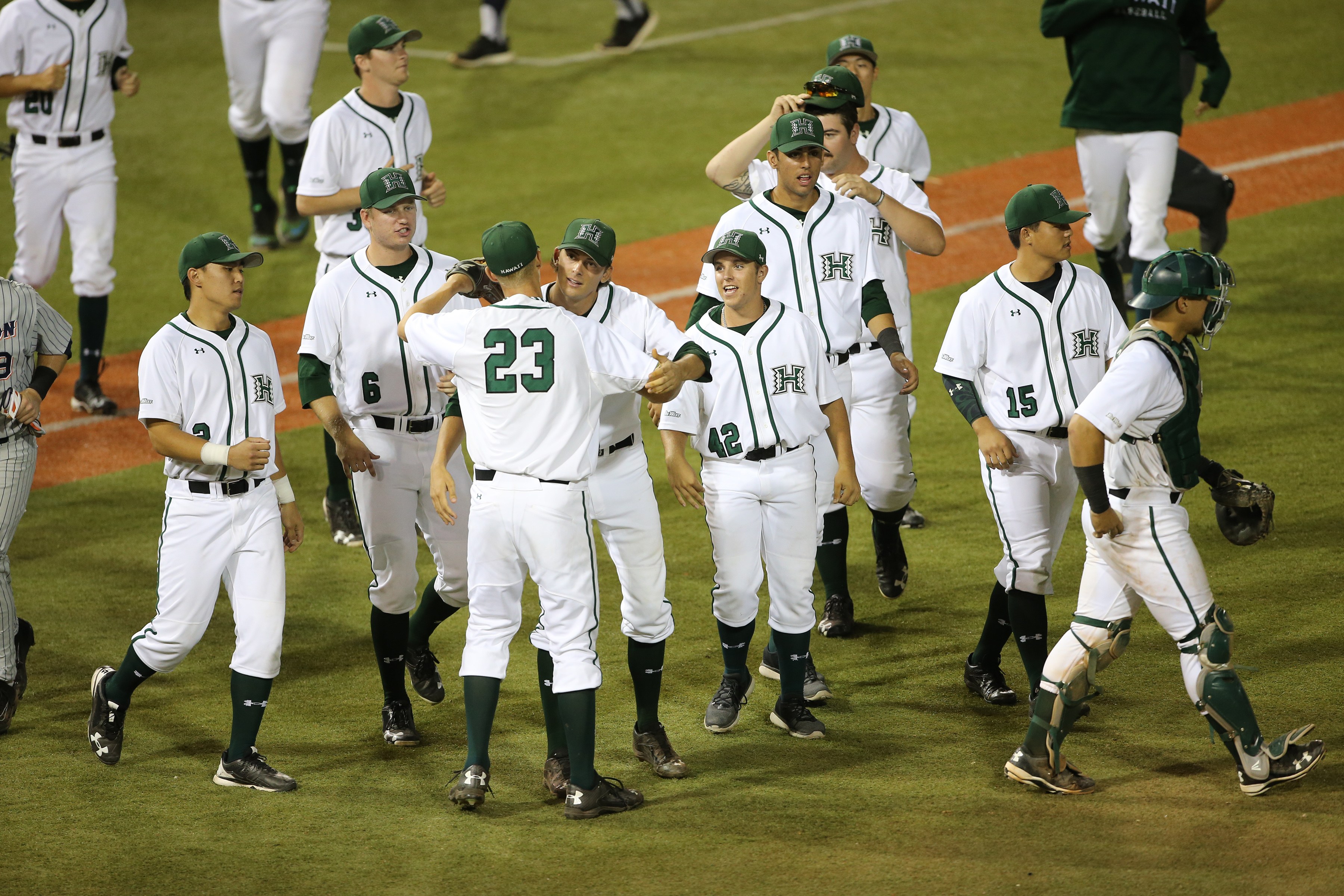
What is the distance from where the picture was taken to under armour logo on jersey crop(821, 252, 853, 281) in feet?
19.1

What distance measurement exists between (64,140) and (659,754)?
5615mm

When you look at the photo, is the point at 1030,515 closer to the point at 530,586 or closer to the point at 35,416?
the point at 530,586

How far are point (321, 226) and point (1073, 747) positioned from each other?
4470 mm

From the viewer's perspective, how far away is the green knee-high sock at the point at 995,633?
5516mm

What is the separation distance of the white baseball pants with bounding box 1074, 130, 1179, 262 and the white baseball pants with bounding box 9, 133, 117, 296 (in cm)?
556

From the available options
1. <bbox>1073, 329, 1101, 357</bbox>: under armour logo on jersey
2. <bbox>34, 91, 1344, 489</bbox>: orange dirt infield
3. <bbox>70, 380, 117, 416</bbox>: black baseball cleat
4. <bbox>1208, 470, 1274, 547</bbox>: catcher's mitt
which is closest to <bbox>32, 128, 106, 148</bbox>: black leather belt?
<bbox>70, 380, 117, 416</bbox>: black baseball cleat

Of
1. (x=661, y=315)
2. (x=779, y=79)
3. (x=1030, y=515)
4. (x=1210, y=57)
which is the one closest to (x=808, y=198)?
(x=661, y=315)

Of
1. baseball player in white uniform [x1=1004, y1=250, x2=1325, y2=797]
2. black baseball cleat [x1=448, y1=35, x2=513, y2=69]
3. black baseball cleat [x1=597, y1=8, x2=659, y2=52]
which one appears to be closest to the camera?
baseball player in white uniform [x1=1004, y1=250, x2=1325, y2=797]

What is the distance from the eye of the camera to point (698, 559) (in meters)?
7.11

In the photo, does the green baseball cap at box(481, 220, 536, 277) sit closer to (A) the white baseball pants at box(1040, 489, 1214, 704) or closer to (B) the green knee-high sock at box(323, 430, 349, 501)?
(A) the white baseball pants at box(1040, 489, 1214, 704)

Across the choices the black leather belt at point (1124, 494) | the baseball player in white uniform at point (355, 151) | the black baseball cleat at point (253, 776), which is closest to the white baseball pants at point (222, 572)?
the black baseball cleat at point (253, 776)

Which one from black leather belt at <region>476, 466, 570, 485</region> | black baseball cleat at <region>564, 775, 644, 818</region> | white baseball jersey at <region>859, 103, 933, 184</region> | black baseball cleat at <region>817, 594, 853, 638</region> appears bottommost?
black baseball cleat at <region>564, 775, 644, 818</region>

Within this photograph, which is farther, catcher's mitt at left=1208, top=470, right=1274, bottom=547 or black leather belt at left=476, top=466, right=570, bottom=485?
catcher's mitt at left=1208, top=470, right=1274, bottom=547

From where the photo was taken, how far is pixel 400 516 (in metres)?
5.55
